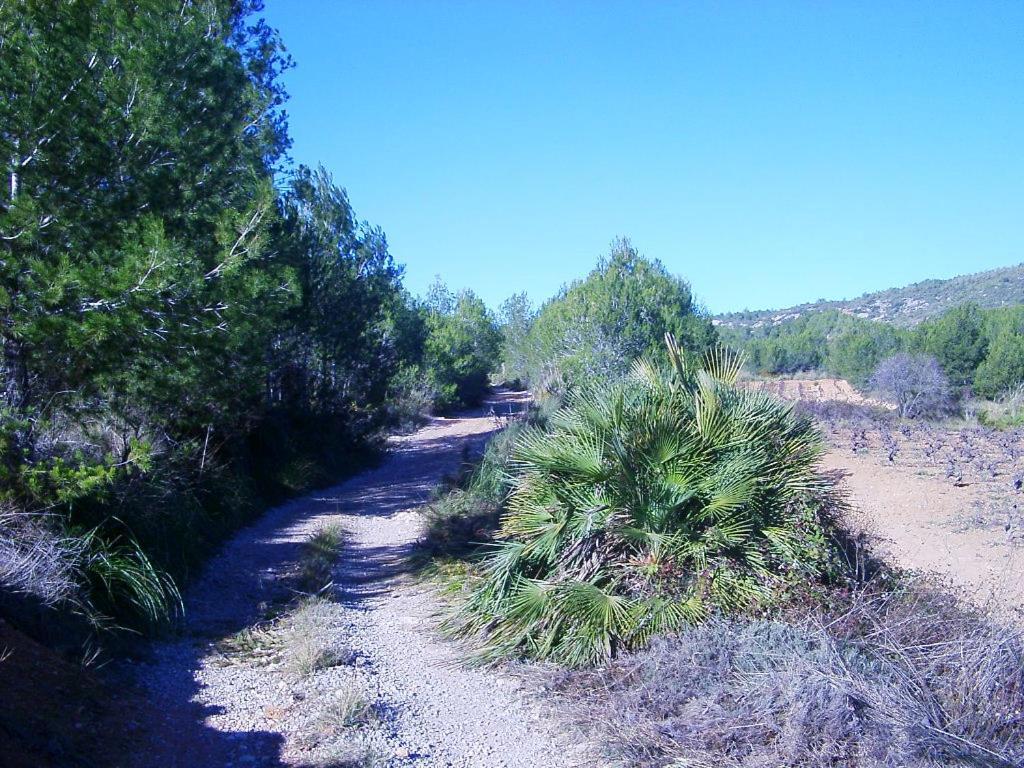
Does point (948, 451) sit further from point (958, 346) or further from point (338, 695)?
point (338, 695)

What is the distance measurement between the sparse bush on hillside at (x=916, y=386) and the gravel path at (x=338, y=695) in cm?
2724

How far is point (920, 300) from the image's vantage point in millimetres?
76000

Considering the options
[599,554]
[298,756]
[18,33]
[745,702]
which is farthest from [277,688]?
[18,33]

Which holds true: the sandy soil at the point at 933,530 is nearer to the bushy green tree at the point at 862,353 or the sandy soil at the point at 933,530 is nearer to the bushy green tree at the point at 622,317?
the bushy green tree at the point at 622,317

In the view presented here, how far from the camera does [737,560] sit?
6863 mm

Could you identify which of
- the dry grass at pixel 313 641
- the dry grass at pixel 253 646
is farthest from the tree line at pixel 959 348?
the dry grass at pixel 253 646

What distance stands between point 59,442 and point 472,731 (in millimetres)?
5322

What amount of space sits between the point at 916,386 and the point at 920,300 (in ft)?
161

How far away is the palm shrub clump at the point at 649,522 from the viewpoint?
6.81 m

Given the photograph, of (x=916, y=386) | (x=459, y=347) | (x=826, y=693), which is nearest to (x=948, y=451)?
(x=916, y=386)

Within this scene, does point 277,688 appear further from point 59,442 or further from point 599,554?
point 59,442

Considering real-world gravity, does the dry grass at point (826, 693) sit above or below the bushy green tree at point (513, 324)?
below

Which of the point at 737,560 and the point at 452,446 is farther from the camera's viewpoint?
the point at 452,446

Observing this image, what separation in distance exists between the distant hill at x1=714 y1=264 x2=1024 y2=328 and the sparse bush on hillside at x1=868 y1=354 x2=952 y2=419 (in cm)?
2633
